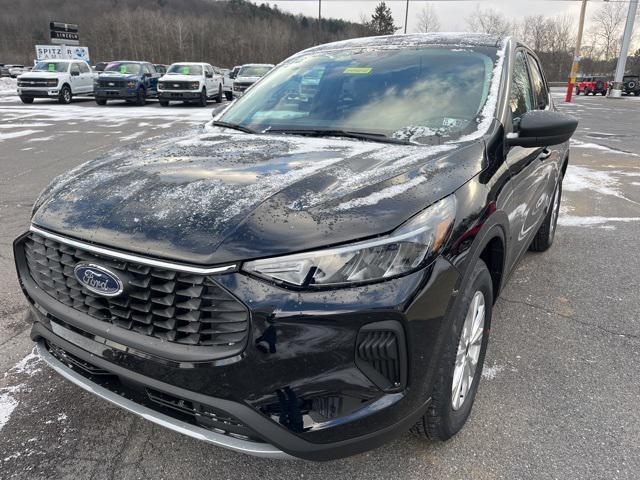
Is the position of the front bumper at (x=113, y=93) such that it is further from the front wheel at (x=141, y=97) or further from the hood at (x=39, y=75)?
the hood at (x=39, y=75)

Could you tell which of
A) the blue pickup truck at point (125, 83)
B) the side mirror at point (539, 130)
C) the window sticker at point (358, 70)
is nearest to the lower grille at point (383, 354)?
the side mirror at point (539, 130)

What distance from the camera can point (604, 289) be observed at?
387 cm

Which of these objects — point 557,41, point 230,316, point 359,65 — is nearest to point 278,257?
point 230,316

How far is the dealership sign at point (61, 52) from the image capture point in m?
33.4

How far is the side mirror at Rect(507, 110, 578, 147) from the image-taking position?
8.00 ft

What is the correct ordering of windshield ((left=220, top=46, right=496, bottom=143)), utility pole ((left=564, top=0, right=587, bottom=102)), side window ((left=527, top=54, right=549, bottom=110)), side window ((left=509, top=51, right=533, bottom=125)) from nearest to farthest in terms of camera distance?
windshield ((left=220, top=46, right=496, bottom=143)) < side window ((left=509, top=51, right=533, bottom=125)) < side window ((left=527, top=54, right=549, bottom=110)) < utility pole ((left=564, top=0, right=587, bottom=102))

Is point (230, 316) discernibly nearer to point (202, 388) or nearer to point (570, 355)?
point (202, 388)

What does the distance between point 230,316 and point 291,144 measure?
123cm

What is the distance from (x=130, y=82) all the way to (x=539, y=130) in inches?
848

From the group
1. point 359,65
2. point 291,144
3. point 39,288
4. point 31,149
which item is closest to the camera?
point 39,288

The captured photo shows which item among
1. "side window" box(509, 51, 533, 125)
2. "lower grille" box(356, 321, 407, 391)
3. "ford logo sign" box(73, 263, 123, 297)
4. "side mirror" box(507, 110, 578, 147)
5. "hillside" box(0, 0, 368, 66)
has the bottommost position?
"lower grille" box(356, 321, 407, 391)

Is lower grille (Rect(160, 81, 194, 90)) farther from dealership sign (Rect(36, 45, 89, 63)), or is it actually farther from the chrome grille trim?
the chrome grille trim

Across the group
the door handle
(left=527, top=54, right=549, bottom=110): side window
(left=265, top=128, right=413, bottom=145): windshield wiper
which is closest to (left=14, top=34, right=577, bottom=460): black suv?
(left=265, top=128, right=413, bottom=145): windshield wiper

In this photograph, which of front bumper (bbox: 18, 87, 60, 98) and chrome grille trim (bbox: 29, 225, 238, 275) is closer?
chrome grille trim (bbox: 29, 225, 238, 275)
